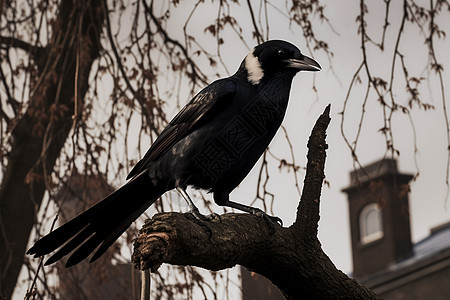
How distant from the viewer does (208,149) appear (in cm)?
233

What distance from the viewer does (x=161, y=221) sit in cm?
203

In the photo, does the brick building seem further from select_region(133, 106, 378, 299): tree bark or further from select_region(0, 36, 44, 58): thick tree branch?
select_region(133, 106, 378, 299): tree bark

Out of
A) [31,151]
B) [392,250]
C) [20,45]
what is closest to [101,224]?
[31,151]

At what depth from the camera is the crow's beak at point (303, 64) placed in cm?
237

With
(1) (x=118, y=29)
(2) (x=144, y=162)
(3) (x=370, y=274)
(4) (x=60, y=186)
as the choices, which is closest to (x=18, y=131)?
(4) (x=60, y=186)

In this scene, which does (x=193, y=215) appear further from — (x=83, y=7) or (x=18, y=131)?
(x=18, y=131)

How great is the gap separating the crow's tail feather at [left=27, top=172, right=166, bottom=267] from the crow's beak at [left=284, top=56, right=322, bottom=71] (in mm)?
569

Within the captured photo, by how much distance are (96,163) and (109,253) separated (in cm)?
52

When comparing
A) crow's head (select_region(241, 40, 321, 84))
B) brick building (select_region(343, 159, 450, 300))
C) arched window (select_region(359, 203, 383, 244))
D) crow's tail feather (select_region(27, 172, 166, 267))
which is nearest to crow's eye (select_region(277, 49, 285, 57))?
crow's head (select_region(241, 40, 321, 84))

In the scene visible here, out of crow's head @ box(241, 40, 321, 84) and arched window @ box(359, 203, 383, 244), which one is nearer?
crow's head @ box(241, 40, 321, 84)

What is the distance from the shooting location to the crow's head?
2.41 meters

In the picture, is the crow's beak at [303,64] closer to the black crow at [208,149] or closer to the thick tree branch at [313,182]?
the black crow at [208,149]

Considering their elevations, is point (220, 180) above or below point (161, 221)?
above

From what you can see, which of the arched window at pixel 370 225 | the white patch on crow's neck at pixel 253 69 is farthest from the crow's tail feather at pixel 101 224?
the arched window at pixel 370 225
